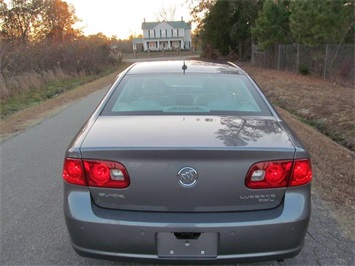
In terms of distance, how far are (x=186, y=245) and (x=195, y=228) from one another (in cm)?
15

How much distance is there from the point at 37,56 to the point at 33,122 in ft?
38.9

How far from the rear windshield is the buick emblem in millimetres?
934

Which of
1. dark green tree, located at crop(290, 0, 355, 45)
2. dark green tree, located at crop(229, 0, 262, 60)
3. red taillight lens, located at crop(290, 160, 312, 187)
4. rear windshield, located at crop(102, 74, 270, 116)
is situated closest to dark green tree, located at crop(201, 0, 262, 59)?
dark green tree, located at crop(229, 0, 262, 60)

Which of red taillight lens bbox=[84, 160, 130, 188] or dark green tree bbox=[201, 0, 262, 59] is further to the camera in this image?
dark green tree bbox=[201, 0, 262, 59]

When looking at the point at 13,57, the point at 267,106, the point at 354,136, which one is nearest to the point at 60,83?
the point at 13,57

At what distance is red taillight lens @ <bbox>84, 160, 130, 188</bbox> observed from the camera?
7.88 feet

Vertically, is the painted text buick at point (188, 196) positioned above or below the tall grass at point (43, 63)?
above

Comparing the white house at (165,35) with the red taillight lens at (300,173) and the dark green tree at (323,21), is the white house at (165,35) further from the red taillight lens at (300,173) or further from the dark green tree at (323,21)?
the red taillight lens at (300,173)

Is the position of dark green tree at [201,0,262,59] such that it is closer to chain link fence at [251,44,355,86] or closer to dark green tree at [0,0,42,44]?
chain link fence at [251,44,355,86]

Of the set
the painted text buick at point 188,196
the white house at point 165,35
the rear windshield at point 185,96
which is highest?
the rear windshield at point 185,96

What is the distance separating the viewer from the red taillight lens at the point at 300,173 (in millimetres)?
2461

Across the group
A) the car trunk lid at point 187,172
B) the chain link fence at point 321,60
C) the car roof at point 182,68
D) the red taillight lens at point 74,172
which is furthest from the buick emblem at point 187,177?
the chain link fence at point 321,60

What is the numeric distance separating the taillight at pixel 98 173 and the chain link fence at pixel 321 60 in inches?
581

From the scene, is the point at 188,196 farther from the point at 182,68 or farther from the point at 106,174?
the point at 182,68
